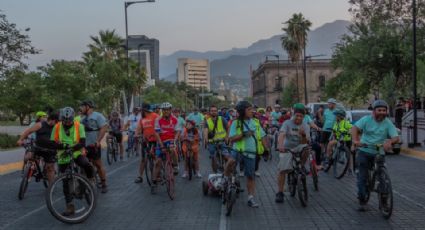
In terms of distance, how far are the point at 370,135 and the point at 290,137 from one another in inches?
63.8

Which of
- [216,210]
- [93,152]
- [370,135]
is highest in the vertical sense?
[370,135]

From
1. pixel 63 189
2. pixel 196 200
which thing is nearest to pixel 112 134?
pixel 196 200

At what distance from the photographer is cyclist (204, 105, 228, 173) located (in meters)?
11.9

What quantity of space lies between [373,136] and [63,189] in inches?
187

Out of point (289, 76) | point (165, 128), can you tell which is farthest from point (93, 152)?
point (289, 76)

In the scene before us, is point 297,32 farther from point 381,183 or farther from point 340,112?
point 381,183

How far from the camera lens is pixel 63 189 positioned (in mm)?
7887

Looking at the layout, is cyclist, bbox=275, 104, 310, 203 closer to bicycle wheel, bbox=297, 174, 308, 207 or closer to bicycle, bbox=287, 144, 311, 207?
bicycle, bbox=287, 144, 311, 207

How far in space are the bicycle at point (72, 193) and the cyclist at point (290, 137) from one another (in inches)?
128

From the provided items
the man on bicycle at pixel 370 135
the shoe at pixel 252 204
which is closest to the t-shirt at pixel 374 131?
the man on bicycle at pixel 370 135

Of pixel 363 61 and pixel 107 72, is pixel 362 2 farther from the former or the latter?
pixel 107 72

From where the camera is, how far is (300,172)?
902 cm

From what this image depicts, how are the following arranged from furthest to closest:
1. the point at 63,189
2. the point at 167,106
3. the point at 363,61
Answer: the point at 363,61, the point at 167,106, the point at 63,189

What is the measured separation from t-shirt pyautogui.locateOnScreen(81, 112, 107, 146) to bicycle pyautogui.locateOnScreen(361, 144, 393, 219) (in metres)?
5.34
